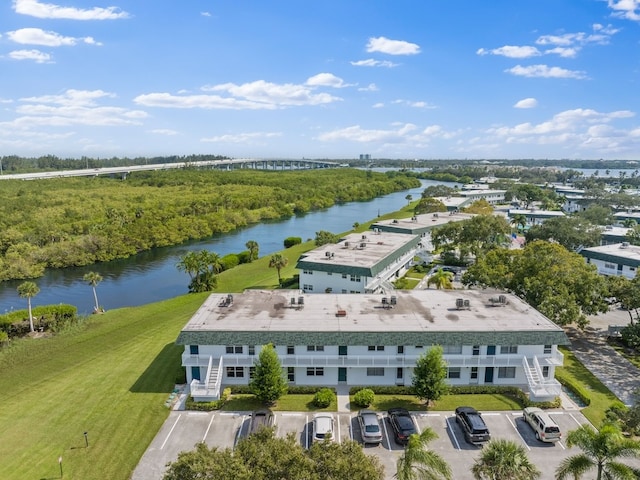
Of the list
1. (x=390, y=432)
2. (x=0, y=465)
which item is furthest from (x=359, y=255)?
(x=0, y=465)

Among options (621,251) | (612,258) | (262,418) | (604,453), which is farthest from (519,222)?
(604,453)

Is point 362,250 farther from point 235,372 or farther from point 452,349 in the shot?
point 235,372

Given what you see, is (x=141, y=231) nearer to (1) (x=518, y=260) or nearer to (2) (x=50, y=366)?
(2) (x=50, y=366)

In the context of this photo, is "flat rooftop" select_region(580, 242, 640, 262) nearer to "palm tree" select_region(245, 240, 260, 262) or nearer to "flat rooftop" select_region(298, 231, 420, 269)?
"flat rooftop" select_region(298, 231, 420, 269)

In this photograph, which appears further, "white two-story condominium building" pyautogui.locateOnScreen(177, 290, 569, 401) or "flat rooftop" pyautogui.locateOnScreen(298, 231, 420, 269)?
"flat rooftop" pyautogui.locateOnScreen(298, 231, 420, 269)

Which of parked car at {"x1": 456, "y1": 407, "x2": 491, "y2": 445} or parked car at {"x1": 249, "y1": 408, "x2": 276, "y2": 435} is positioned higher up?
parked car at {"x1": 249, "y1": 408, "x2": 276, "y2": 435}

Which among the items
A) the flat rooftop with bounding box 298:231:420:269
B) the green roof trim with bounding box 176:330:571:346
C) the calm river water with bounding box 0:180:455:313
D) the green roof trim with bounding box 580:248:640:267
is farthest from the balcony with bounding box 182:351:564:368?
the green roof trim with bounding box 580:248:640:267
